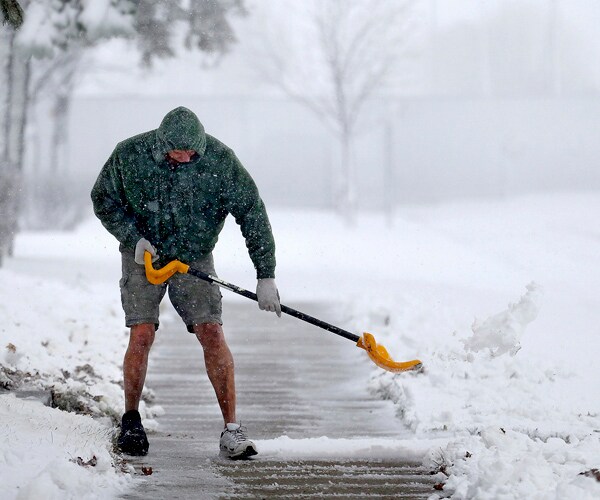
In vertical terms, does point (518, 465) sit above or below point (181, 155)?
below

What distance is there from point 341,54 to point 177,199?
23490mm

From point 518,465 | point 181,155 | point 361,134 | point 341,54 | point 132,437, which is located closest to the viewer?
point 518,465

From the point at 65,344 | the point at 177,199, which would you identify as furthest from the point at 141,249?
the point at 65,344

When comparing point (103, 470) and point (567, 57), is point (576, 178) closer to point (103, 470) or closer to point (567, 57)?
point (567, 57)

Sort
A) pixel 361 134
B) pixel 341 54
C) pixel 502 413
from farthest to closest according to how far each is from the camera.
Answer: pixel 361 134, pixel 341 54, pixel 502 413

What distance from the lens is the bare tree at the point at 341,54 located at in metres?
27.8

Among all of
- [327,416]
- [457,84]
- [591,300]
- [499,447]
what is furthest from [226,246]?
[457,84]

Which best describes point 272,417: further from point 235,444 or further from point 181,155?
point 181,155

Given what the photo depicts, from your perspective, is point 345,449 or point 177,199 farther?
point 345,449

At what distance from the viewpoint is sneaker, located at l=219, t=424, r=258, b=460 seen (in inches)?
195

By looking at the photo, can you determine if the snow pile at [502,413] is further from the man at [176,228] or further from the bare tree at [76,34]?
the bare tree at [76,34]

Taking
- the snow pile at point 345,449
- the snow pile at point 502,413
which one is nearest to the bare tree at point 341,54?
the snow pile at point 502,413

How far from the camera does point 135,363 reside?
16.5ft

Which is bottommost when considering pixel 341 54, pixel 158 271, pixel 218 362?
pixel 218 362
